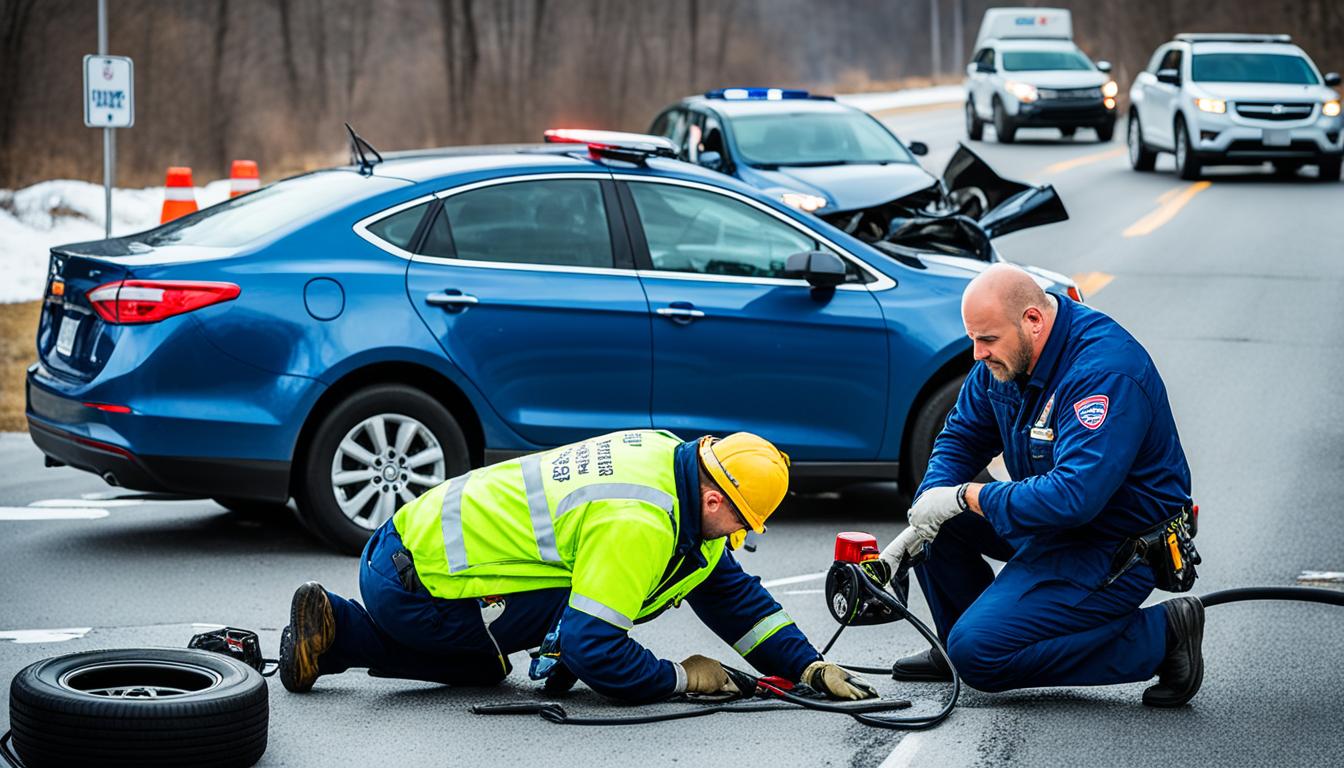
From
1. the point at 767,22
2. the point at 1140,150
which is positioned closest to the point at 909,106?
the point at 1140,150

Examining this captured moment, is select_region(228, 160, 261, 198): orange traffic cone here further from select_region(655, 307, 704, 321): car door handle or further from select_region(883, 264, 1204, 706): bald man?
select_region(883, 264, 1204, 706): bald man

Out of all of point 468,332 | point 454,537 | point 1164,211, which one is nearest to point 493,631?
point 454,537

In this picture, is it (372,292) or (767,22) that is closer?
(372,292)

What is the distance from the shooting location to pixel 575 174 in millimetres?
8375

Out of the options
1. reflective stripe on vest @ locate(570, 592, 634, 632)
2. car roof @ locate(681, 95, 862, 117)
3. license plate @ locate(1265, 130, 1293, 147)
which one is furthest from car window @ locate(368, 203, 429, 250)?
license plate @ locate(1265, 130, 1293, 147)

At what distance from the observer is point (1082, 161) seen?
27719 mm

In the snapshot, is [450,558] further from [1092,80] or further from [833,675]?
[1092,80]

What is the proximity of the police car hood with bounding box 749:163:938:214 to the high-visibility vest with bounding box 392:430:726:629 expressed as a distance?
28.3 ft

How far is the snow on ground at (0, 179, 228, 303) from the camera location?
17672 mm


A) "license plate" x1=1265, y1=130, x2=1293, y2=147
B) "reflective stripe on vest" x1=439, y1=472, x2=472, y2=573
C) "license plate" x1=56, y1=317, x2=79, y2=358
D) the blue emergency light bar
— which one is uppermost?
the blue emergency light bar

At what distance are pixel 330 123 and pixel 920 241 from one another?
36688 mm

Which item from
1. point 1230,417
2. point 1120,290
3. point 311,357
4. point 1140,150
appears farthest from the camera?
point 1140,150

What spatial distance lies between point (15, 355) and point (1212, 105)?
15176 mm

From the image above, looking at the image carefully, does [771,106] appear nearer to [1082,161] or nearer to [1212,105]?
[1212,105]
